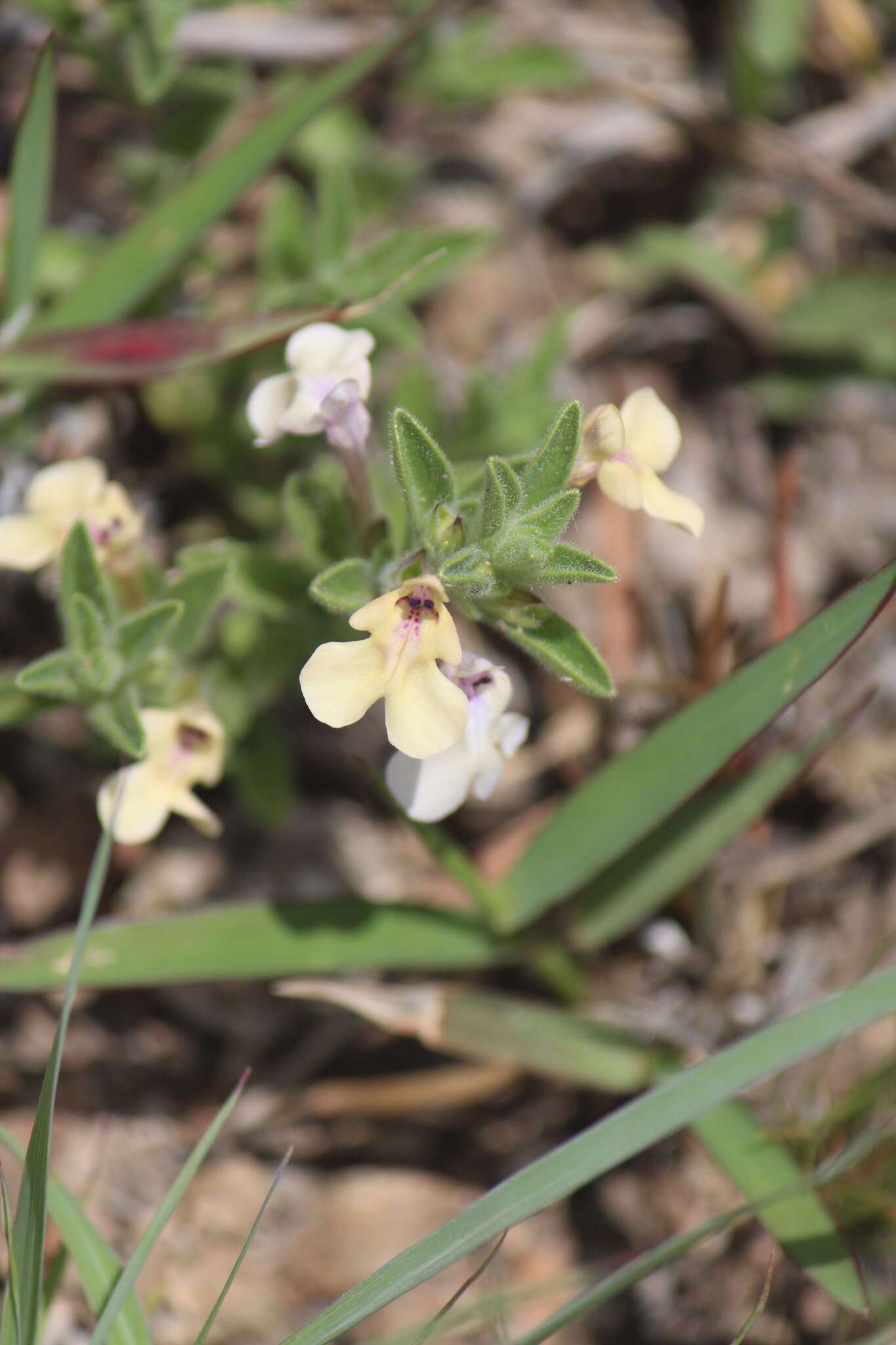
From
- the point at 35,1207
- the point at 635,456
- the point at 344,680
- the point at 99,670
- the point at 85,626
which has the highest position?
the point at 635,456

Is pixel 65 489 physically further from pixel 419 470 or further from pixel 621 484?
pixel 621 484

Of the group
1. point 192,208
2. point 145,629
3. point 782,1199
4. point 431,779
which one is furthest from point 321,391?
point 782,1199

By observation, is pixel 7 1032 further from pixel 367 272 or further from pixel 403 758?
pixel 367 272

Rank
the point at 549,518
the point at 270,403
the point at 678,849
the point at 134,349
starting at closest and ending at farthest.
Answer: the point at 549,518 → the point at 270,403 → the point at 134,349 → the point at 678,849

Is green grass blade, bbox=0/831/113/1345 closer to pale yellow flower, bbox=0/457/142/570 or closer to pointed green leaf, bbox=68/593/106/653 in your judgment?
pointed green leaf, bbox=68/593/106/653

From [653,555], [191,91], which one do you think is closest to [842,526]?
[653,555]

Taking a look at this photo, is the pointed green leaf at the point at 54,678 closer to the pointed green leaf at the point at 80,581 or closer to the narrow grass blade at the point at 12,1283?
the pointed green leaf at the point at 80,581
